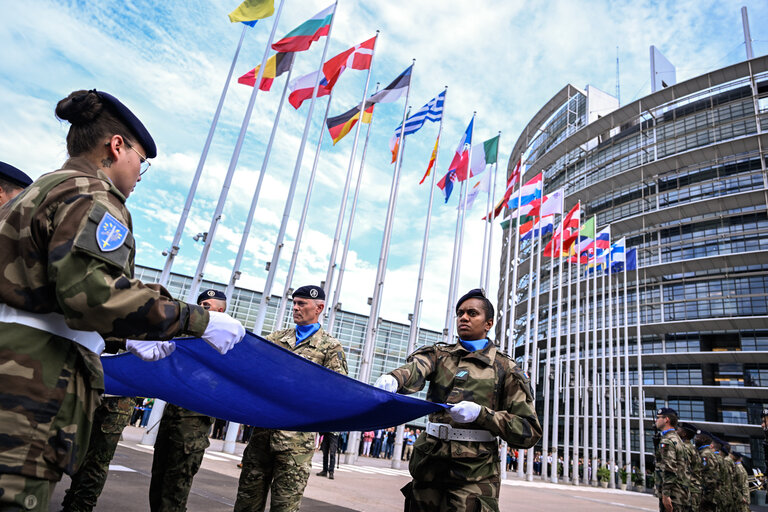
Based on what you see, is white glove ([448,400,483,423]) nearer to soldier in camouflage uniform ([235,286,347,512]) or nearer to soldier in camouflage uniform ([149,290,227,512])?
soldier in camouflage uniform ([235,286,347,512])

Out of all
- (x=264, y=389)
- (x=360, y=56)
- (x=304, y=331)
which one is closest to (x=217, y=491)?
(x=304, y=331)

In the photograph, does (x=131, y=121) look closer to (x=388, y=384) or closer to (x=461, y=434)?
(x=388, y=384)

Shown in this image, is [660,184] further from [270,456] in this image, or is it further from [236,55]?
[270,456]

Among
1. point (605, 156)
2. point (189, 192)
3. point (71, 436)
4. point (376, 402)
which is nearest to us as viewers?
point (71, 436)

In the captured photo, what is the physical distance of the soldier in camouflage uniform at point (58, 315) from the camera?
1.52 metres

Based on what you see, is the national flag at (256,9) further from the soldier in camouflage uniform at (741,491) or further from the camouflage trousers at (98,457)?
the soldier in camouflage uniform at (741,491)

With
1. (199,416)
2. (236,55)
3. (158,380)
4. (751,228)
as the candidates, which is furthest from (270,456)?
(751,228)

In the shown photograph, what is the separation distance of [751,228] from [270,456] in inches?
1711

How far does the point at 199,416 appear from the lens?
404 cm

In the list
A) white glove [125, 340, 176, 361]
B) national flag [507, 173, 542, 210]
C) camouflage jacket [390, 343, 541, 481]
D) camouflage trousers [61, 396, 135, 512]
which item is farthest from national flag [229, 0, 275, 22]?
national flag [507, 173, 542, 210]

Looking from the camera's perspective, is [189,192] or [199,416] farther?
[189,192]

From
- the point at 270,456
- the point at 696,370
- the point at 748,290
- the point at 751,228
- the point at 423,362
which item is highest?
the point at 751,228

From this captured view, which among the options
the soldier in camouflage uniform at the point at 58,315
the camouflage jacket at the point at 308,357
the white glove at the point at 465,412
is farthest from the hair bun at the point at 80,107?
the white glove at the point at 465,412

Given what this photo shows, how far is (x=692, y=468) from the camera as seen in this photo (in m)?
8.36
